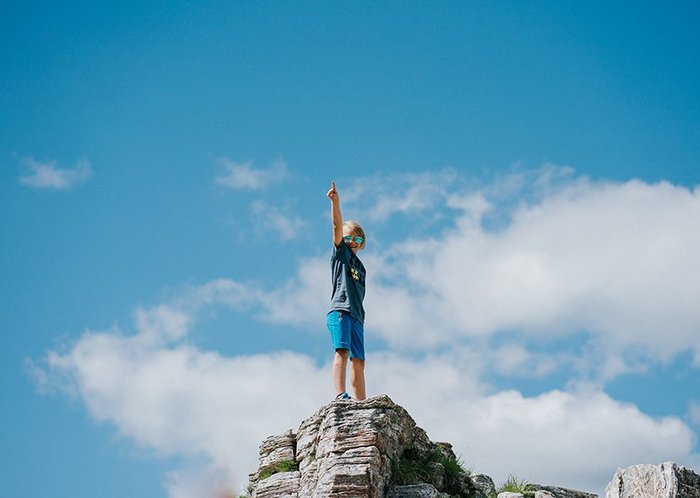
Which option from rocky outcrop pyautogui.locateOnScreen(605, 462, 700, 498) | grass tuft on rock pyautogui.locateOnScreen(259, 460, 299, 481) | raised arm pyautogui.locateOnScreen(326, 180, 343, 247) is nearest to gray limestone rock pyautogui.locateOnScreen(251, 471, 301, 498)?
grass tuft on rock pyautogui.locateOnScreen(259, 460, 299, 481)

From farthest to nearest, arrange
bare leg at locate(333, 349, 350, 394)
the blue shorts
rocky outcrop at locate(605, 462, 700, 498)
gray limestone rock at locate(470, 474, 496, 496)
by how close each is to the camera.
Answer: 1. gray limestone rock at locate(470, 474, 496, 496)
2. the blue shorts
3. bare leg at locate(333, 349, 350, 394)
4. rocky outcrop at locate(605, 462, 700, 498)

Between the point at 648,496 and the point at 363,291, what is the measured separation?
254 inches

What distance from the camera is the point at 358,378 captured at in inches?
648

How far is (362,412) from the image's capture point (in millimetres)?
15398

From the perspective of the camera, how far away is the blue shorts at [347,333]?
16.3 metres

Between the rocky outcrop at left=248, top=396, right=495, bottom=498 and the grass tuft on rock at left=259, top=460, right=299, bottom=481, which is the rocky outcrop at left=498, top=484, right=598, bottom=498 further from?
the grass tuft on rock at left=259, top=460, right=299, bottom=481

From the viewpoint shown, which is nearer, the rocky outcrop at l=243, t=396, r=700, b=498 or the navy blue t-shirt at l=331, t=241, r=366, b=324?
the rocky outcrop at l=243, t=396, r=700, b=498

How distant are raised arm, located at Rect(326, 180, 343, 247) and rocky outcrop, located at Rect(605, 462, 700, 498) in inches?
268

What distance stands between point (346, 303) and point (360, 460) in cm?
326

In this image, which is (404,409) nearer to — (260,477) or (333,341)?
(333,341)

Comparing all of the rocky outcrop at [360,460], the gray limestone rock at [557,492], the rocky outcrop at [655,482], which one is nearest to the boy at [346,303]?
the rocky outcrop at [360,460]

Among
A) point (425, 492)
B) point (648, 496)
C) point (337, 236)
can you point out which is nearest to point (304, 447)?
point (425, 492)

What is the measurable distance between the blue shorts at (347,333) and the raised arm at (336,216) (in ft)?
4.79

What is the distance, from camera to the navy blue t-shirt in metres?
16.7
